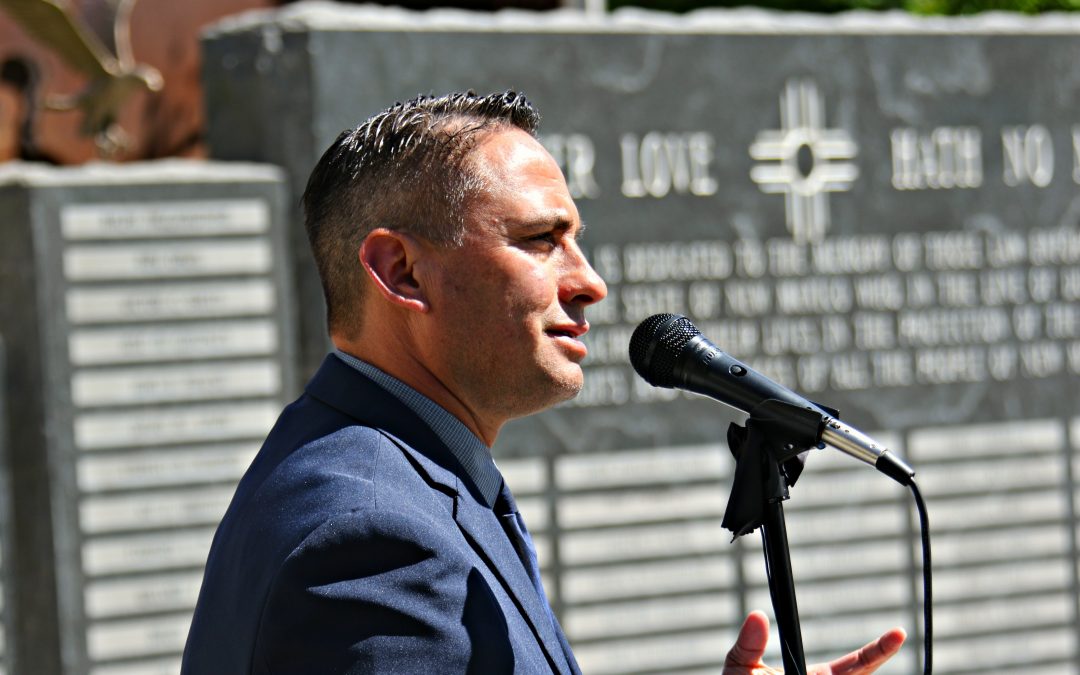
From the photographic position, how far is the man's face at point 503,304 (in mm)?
1804

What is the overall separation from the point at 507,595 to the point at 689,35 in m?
3.39

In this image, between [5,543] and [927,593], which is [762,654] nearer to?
[927,593]

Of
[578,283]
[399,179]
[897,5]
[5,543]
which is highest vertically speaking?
[897,5]

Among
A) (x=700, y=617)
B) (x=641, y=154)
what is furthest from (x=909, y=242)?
(x=700, y=617)

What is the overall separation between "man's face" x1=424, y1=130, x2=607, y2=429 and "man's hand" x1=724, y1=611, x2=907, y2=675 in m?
0.38

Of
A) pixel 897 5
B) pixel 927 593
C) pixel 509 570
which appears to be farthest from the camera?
pixel 897 5

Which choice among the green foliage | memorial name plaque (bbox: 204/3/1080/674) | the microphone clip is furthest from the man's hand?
the green foliage

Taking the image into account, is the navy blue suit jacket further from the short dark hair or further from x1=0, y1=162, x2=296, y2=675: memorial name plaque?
x1=0, y1=162, x2=296, y2=675: memorial name plaque

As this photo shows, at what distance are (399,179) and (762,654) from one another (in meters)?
0.75

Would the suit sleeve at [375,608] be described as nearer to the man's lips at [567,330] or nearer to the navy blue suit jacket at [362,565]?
the navy blue suit jacket at [362,565]

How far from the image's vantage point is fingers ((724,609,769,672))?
1.85 metres

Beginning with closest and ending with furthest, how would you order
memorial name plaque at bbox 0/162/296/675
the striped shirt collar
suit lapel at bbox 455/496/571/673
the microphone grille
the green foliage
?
suit lapel at bbox 455/496/571/673 → the striped shirt collar → the microphone grille → memorial name plaque at bbox 0/162/296/675 → the green foliage

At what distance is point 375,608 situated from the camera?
4.67 ft

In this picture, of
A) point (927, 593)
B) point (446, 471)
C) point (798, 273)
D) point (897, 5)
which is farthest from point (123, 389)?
point (897, 5)
